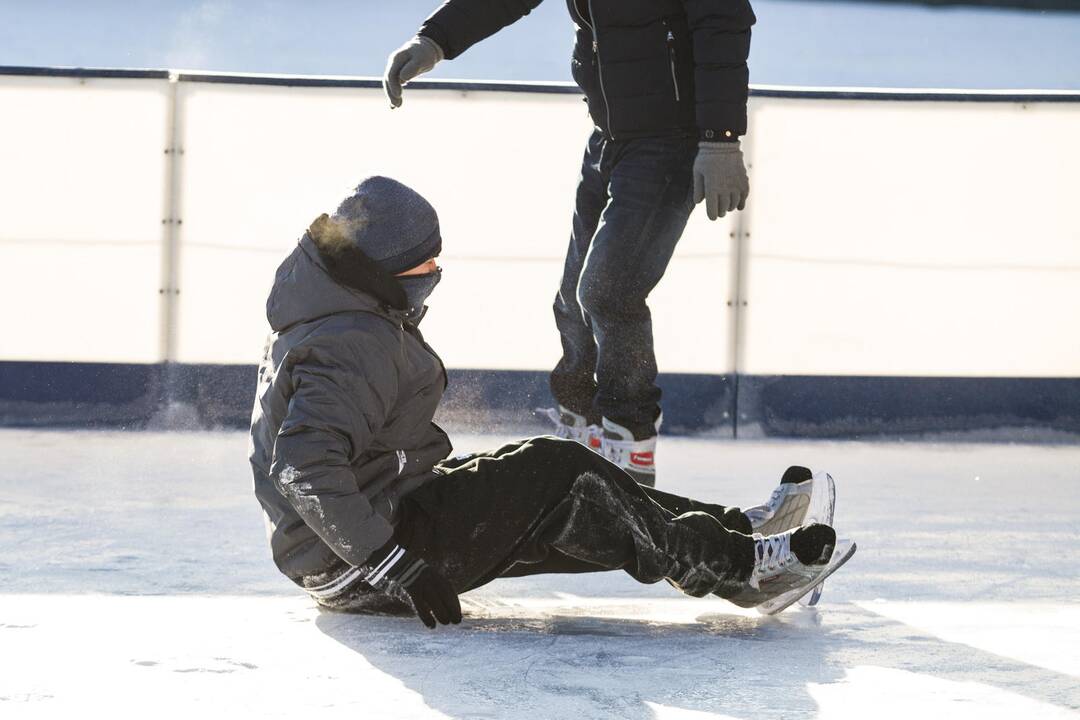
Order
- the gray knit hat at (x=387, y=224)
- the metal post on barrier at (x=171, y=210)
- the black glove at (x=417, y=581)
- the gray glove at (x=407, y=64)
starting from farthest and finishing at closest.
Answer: the metal post on barrier at (x=171, y=210) → the gray glove at (x=407, y=64) → the gray knit hat at (x=387, y=224) → the black glove at (x=417, y=581)

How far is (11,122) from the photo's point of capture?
5973mm

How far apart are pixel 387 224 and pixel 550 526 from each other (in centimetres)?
57

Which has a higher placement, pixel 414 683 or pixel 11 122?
pixel 11 122

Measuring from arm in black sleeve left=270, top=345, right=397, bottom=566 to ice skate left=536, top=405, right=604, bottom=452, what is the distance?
1221mm

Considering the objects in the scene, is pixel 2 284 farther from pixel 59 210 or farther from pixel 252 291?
pixel 252 291

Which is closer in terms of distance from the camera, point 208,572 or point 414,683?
point 414,683

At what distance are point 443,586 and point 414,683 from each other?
0.71ft

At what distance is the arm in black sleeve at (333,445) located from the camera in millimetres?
2445

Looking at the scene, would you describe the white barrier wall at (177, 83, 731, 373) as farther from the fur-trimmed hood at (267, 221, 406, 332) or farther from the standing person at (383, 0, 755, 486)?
the fur-trimmed hood at (267, 221, 406, 332)

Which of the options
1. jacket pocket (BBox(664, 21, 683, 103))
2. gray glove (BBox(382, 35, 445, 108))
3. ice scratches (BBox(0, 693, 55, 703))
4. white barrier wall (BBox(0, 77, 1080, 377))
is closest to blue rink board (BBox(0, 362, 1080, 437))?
white barrier wall (BBox(0, 77, 1080, 377))

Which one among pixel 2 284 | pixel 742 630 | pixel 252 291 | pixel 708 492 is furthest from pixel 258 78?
pixel 742 630

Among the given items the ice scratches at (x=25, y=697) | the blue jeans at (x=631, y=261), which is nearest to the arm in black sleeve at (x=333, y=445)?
the ice scratches at (x=25, y=697)

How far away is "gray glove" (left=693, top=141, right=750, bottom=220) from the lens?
342 centimetres

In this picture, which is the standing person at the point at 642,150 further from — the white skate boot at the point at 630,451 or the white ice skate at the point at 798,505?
the white ice skate at the point at 798,505
